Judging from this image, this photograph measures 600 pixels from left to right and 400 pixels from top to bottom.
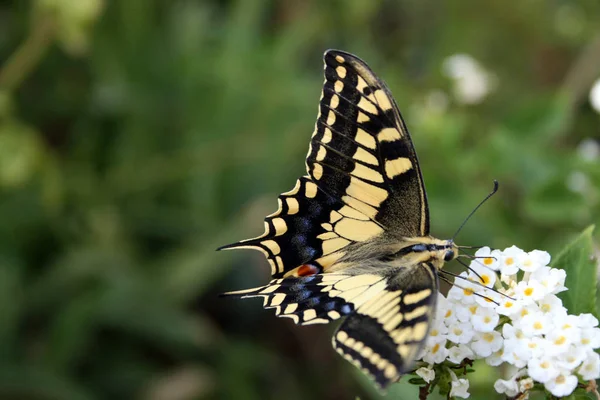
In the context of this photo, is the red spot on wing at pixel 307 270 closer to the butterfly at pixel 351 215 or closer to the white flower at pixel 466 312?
the butterfly at pixel 351 215

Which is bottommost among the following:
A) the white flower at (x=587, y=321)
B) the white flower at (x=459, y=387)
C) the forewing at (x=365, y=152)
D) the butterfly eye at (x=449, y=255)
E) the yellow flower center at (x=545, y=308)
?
the white flower at (x=459, y=387)

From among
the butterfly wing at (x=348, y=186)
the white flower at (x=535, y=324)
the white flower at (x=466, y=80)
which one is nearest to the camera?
the white flower at (x=535, y=324)

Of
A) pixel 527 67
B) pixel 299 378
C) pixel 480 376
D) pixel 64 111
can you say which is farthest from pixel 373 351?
pixel 527 67

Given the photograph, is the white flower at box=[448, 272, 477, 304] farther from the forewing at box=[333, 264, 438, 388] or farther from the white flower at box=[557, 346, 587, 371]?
the white flower at box=[557, 346, 587, 371]

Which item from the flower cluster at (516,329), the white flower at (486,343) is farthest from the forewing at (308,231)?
the white flower at (486,343)

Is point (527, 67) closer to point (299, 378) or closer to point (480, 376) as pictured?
point (299, 378)

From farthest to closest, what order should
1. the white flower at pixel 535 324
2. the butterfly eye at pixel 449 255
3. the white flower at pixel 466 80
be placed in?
the white flower at pixel 466 80 < the butterfly eye at pixel 449 255 < the white flower at pixel 535 324

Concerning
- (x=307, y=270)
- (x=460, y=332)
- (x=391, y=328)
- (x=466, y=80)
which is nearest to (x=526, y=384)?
(x=460, y=332)
